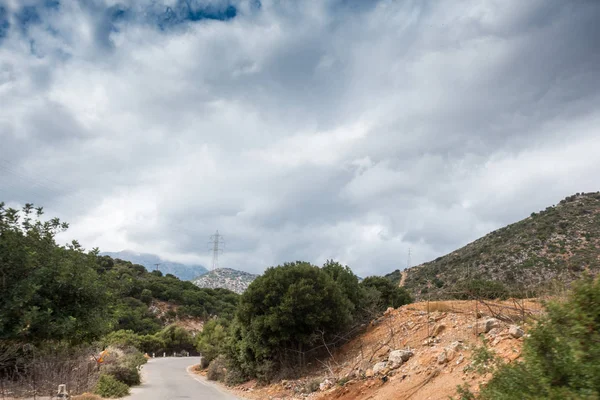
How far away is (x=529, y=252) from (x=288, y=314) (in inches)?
1175

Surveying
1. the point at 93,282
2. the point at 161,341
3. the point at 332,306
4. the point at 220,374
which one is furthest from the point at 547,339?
the point at 161,341

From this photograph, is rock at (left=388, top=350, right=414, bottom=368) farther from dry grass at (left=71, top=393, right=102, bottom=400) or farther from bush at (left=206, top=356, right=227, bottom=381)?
bush at (left=206, top=356, right=227, bottom=381)

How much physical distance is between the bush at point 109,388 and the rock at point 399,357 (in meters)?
12.7

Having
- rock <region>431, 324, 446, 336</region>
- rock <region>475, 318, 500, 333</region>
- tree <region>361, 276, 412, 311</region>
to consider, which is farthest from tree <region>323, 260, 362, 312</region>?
rock <region>475, 318, 500, 333</region>

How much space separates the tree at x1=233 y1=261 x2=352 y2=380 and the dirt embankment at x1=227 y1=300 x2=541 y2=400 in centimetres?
129

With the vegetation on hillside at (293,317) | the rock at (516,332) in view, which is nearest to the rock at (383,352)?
the vegetation on hillside at (293,317)

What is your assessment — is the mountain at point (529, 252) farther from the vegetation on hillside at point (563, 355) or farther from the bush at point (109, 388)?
the vegetation on hillside at point (563, 355)

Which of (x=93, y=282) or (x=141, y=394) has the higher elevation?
(x=93, y=282)

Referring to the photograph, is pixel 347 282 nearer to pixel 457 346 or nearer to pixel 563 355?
pixel 457 346

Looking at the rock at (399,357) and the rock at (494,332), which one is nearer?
the rock at (494,332)

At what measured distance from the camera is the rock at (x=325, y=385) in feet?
56.3

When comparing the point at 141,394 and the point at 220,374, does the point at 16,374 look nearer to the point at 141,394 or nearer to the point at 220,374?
the point at 141,394

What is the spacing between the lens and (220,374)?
30.0 meters

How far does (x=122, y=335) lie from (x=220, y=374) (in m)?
21.2
